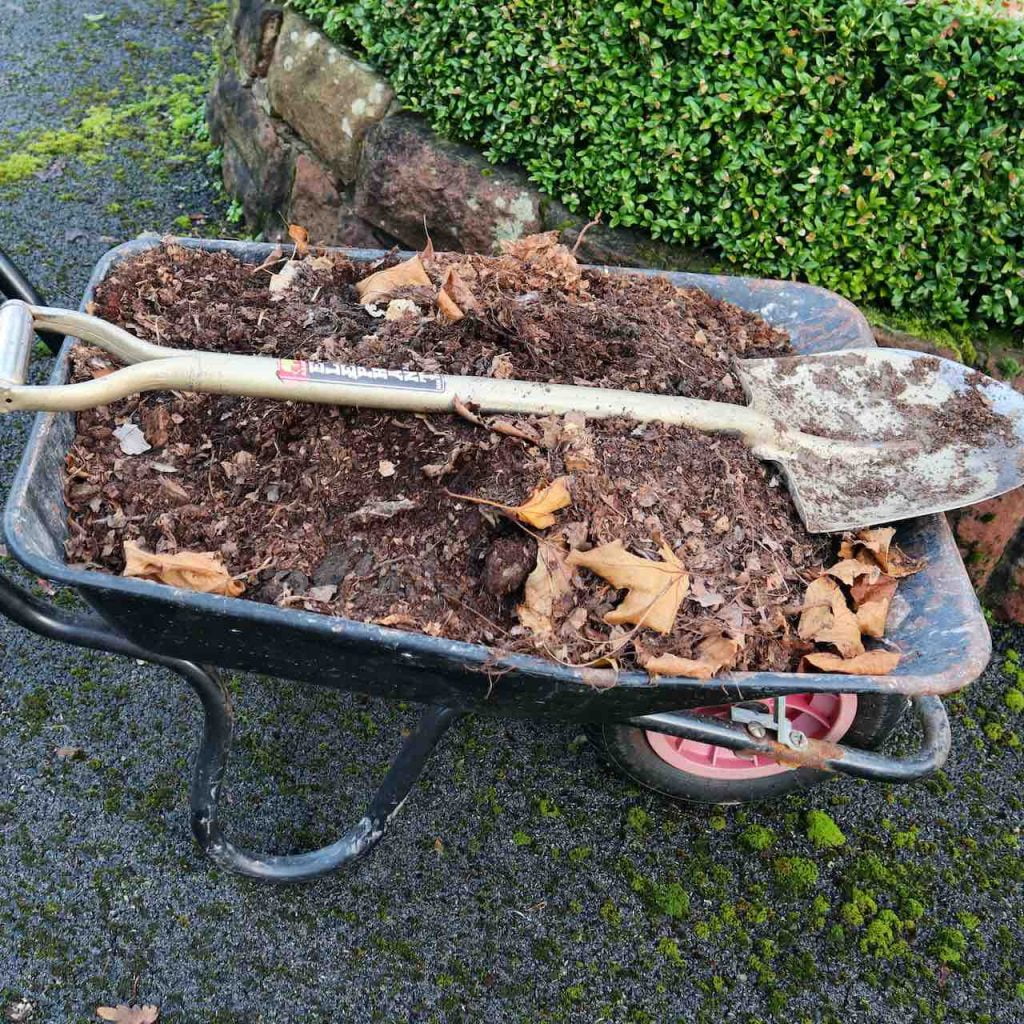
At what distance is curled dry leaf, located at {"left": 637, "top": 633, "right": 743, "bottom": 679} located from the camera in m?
1.36

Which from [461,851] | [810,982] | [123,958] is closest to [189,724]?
[123,958]

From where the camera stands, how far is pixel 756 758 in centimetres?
198

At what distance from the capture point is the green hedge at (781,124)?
7.11 ft

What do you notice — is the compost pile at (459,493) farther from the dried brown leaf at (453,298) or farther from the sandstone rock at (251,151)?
the sandstone rock at (251,151)

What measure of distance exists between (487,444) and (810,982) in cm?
140

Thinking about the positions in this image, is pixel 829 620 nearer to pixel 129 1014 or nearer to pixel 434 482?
pixel 434 482

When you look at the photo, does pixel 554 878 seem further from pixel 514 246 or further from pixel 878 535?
pixel 514 246

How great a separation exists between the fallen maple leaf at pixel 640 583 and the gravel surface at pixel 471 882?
951 millimetres

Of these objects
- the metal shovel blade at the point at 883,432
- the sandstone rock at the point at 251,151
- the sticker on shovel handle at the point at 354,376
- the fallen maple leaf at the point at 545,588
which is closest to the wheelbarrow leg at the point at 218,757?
the fallen maple leaf at the point at 545,588

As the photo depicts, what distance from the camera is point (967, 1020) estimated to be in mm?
1916

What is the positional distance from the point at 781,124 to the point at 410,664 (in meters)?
1.79

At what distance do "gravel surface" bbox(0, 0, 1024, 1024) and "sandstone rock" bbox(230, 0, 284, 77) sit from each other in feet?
7.56

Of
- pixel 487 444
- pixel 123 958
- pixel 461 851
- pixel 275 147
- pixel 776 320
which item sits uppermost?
pixel 776 320

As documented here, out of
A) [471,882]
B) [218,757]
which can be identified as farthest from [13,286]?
[471,882]
